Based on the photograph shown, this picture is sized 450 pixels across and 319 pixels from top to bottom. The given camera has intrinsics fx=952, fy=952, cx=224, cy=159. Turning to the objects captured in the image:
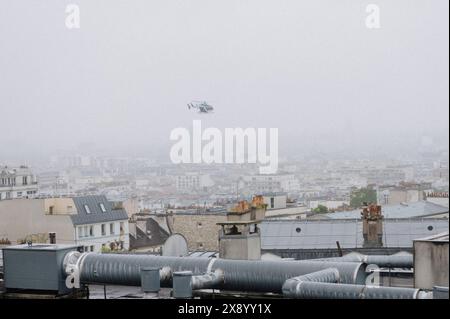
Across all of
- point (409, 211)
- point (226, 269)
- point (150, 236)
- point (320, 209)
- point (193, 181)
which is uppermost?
point (193, 181)

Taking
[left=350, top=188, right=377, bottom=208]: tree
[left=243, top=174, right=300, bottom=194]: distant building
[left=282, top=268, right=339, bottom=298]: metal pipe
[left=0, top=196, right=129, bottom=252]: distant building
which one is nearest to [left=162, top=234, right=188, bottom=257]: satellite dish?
[left=282, top=268, right=339, bottom=298]: metal pipe

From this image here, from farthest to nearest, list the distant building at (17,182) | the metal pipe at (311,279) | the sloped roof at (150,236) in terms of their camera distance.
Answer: the distant building at (17,182), the sloped roof at (150,236), the metal pipe at (311,279)

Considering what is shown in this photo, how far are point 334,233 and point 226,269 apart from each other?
4851 millimetres

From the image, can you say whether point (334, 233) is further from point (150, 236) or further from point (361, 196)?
point (361, 196)

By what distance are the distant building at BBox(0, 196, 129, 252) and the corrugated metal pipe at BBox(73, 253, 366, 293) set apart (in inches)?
296

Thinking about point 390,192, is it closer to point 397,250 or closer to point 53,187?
point 53,187

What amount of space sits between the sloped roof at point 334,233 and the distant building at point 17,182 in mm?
9141

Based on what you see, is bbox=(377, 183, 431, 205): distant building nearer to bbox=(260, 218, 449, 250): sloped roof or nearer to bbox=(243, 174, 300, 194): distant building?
bbox=(243, 174, 300, 194): distant building

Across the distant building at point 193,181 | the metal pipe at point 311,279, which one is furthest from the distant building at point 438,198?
the metal pipe at point 311,279

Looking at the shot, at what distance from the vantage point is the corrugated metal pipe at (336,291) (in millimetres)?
4641

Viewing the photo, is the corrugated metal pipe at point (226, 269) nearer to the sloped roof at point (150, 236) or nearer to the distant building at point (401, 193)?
the sloped roof at point (150, 236)

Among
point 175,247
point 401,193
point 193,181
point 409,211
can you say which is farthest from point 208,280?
point 401,193

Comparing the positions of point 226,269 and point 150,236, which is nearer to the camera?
point 226,269

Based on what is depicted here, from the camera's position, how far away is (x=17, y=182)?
19.6 meters
